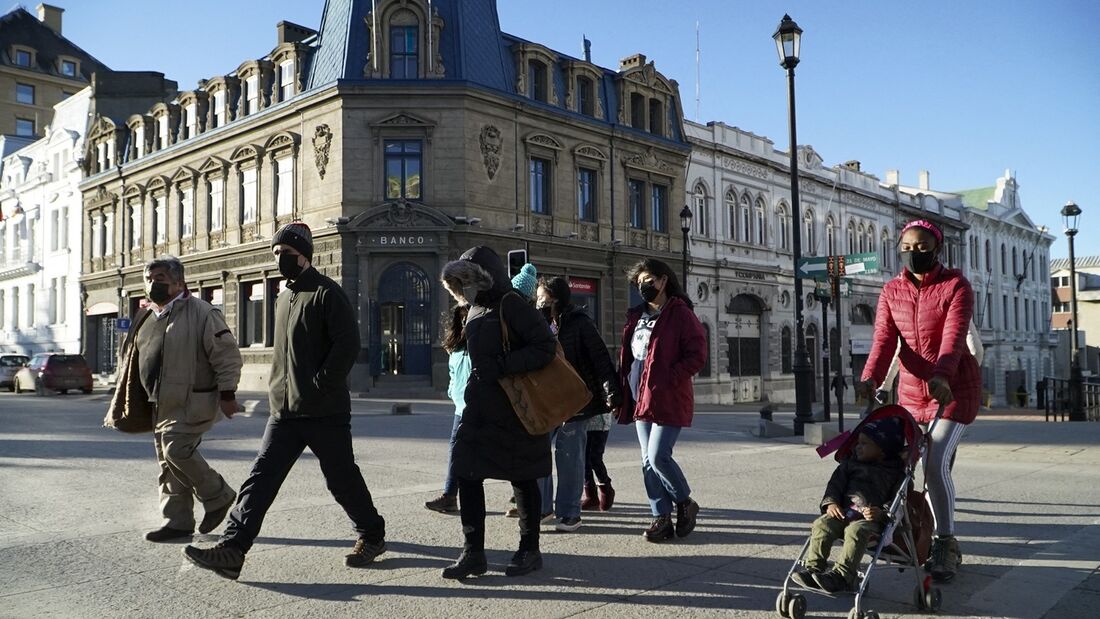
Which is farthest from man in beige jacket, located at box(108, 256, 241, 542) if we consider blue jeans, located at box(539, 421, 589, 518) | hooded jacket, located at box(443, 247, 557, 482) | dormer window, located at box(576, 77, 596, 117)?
dormer window, located at box(576, 77, 596, 117)

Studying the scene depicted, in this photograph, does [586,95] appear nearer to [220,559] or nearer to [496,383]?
[496,383]

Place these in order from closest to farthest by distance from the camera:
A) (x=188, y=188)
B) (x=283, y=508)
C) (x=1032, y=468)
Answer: (x=283, y=508) → (x=1032, y=468) → (x=188, y=188)

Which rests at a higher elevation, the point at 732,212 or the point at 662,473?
the point at 732,212

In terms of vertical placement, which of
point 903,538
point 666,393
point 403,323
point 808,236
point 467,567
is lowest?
point 467,567

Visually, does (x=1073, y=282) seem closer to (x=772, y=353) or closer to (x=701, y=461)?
(x=772, y=353)

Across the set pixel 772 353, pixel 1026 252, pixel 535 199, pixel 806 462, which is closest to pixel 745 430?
pixel 806 462

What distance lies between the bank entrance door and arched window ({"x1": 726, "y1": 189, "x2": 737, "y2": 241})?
1523 centimetres

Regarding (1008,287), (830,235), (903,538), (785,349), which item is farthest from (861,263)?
(1008,287)

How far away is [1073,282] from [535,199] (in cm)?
1762

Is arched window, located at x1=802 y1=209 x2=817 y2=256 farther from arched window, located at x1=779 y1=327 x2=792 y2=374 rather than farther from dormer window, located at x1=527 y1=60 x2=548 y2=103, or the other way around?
dormer window, located at x1=527 y1=60 x2=548 y2=103

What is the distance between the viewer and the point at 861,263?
1673 cm

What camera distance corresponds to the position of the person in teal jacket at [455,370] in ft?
19.7

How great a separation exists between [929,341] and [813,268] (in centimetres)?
1108

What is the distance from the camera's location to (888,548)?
4.57m
